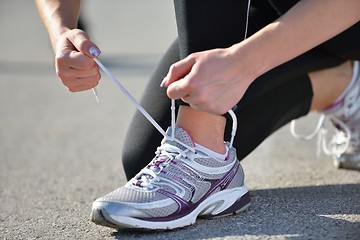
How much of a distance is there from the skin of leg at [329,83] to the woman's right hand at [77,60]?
0.77 m

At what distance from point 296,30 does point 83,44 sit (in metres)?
0.48

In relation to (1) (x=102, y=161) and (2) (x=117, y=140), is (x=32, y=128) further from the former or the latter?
(1) (x=102, y=161)

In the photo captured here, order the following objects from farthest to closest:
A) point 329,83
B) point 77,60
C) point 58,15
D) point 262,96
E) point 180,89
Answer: point 329,83 → point 262,96 → point 58,15 → point 77,60 → point 180,89

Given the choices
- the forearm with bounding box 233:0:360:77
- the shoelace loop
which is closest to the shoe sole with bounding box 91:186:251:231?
the shoelace loop

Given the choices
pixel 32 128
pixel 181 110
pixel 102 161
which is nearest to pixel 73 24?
pixel 181 110

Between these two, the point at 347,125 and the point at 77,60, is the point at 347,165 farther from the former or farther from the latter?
the point at 77,60

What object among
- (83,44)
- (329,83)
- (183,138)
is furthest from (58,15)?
(329,83)

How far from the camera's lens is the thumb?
170 cm

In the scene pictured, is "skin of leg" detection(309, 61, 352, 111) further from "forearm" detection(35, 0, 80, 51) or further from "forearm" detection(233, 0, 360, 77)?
"forearm" detection(35, 0, 80, 51)

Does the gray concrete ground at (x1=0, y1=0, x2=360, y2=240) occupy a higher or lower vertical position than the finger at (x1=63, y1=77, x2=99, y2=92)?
lower

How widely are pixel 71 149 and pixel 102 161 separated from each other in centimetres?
26

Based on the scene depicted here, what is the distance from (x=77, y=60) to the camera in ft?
5.57

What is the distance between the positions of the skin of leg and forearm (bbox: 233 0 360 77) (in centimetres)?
59

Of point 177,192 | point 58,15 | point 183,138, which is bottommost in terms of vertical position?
point 177,192
